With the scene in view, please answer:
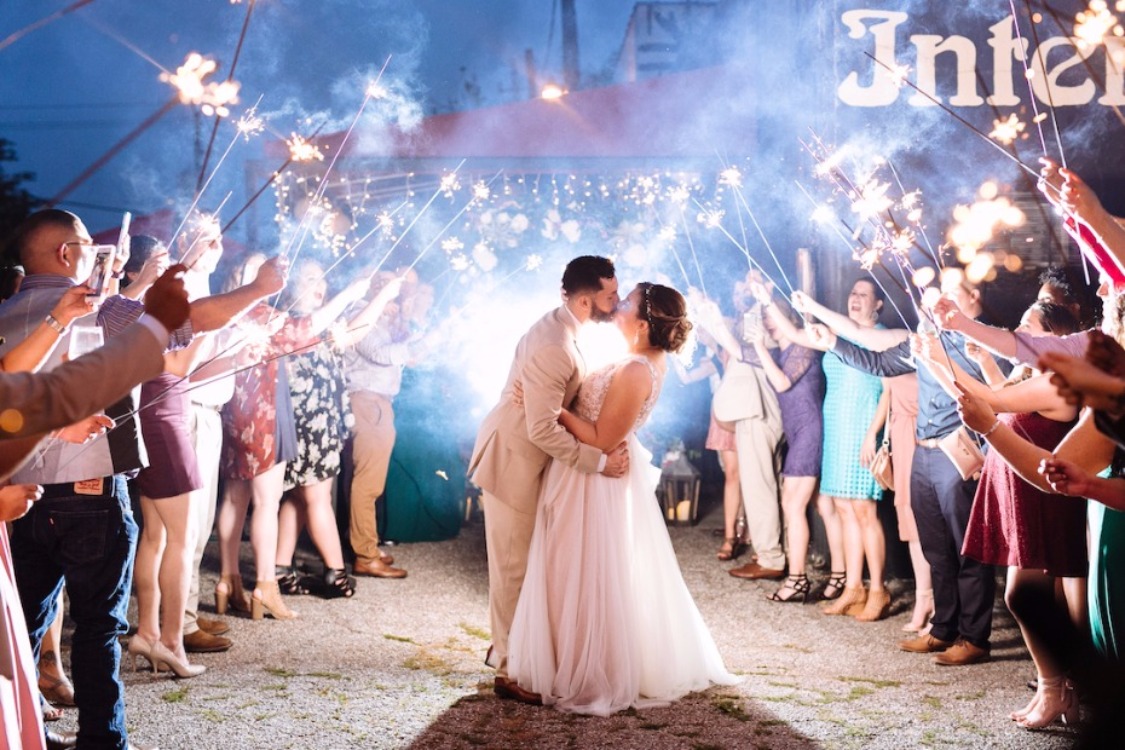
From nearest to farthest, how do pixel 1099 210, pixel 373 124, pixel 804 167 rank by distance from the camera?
pixel 1099 210
pixel 804 167
pixel 373 124

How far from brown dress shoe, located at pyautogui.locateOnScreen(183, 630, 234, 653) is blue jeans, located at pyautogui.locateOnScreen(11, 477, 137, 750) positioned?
172cm

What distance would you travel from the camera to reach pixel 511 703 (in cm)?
437

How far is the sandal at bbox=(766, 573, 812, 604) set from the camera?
255 inches

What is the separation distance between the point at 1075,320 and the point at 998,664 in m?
1.82

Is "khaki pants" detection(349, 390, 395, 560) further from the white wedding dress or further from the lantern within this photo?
the white wedding dress

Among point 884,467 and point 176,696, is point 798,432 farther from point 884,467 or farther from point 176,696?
point 176,696

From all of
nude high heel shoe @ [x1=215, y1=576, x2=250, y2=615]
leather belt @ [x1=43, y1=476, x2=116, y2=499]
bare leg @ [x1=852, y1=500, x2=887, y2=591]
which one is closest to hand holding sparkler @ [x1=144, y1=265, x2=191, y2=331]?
leather belt @ [x1=43, y1=476, x2=116, y2=499]

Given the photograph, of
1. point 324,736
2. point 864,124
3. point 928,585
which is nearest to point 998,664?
point 928,585

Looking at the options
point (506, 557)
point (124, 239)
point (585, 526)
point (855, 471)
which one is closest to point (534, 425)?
point (585, 526)

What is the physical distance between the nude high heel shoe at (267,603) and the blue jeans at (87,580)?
2.42m

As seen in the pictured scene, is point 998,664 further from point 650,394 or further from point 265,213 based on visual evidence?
point 265,213

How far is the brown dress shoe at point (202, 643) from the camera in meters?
5.19

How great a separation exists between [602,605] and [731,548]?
3.66 metres

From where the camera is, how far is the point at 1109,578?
2.75 metres
